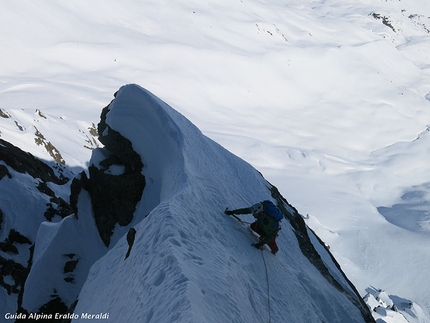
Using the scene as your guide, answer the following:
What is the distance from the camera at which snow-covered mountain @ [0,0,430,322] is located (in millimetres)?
21484

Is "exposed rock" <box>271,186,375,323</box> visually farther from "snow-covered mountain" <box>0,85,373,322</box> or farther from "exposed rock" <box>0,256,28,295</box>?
"exposed rock" <box>0,256,28,295</box>

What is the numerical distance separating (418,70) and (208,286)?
70310mm

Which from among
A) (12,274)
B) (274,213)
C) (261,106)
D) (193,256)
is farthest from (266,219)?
(261,106)

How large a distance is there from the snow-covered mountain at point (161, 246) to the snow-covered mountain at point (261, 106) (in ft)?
2.28

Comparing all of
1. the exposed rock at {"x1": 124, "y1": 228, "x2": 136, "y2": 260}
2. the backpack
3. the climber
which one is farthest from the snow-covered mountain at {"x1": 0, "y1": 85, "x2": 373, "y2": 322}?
the backpack

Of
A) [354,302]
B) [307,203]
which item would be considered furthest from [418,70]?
[354,302]

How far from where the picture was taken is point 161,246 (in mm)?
5469

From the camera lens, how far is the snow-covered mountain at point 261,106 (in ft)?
70.5

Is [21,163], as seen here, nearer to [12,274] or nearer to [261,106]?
[12,274]

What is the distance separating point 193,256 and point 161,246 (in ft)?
1.55

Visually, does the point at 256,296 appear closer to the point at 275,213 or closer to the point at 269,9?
the point at 275,213

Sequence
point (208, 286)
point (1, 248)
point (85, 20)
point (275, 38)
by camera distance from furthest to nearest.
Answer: point (275, 38), point (85, 20), point (1, 248), point (208, 286)

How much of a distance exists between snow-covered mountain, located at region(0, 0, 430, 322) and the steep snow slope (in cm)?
319

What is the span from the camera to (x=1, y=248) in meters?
10.1
